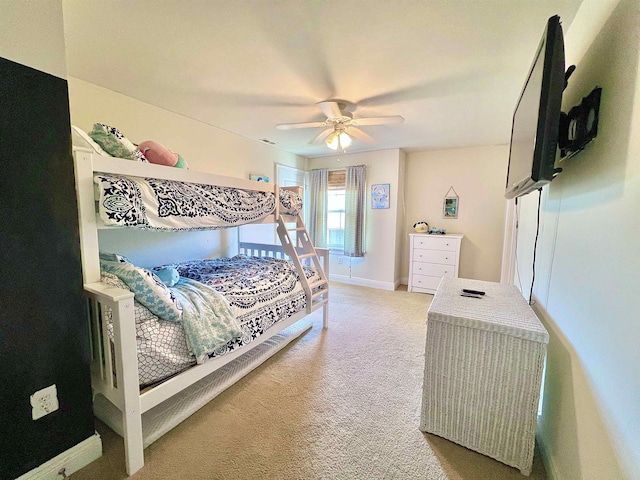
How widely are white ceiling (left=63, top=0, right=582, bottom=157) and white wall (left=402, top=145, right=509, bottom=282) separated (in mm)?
1391

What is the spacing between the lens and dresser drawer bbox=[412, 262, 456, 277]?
4016 mm

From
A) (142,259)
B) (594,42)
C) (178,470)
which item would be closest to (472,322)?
(594,42)

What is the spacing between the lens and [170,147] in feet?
9.21

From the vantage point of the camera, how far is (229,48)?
1670 millimetres

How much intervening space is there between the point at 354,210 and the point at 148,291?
11.5ft

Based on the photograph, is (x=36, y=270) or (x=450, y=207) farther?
(x=450, y=207)

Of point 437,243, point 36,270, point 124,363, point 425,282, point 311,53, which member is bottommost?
point 425,282

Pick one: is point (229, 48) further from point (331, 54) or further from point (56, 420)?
point (56, 420)

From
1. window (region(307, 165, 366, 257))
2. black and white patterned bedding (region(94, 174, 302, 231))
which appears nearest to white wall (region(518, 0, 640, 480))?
black and white patterned bedding (region(94, 174, 302, 231))

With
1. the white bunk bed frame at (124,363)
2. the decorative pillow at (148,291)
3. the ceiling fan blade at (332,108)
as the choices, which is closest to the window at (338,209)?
the ceiling fan blade at (332,108)

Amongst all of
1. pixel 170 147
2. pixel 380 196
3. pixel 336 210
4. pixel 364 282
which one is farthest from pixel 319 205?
pixel 170 147

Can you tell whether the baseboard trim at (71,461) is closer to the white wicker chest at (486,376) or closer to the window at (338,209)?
the white wicker chest at (486,376)

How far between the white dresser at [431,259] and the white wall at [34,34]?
4117mm

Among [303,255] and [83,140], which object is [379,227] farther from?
[83,140]
